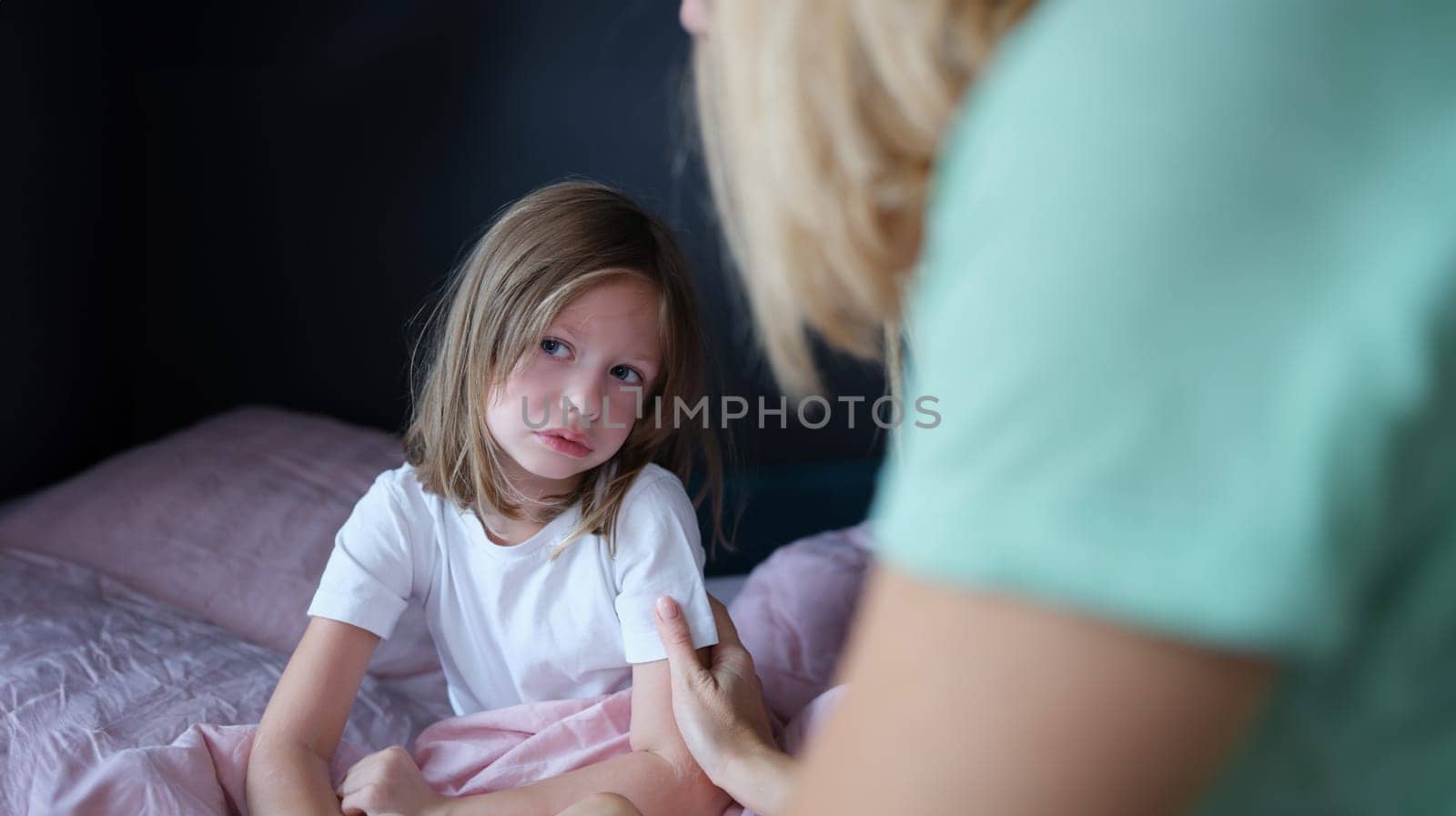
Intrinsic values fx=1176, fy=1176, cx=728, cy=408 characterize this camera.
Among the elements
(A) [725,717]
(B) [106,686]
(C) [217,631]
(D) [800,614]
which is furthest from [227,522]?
(A) [725,717]

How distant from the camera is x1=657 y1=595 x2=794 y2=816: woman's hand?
3.49ft

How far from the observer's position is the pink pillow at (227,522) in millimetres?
1597

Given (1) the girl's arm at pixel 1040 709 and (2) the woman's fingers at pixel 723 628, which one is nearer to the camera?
(1) the girl's arm at pixel 1040 709

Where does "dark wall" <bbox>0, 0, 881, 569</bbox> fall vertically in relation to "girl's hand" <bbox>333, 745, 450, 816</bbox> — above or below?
above

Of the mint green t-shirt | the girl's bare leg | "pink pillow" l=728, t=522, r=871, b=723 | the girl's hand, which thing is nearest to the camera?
the mint green t-shirt

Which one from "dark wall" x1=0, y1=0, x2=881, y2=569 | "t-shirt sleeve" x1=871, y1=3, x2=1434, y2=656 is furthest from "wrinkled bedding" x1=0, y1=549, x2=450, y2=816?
"t-shirt sleeve" x1=871, y1=3, x2=1434, y2=656

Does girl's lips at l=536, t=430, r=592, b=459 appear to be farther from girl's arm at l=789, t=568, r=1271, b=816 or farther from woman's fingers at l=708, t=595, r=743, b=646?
girl's arm at l=789, t=568, r=1271, b=816

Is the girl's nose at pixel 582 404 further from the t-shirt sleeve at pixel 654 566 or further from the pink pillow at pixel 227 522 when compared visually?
the pink pillow at pixel 227 522

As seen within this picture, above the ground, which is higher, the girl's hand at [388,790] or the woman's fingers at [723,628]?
the woman's fingers at [723,628]

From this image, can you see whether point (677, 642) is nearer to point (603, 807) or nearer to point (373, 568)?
point (603, 807)

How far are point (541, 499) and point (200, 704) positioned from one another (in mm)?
432

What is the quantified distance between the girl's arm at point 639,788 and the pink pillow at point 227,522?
50 cm

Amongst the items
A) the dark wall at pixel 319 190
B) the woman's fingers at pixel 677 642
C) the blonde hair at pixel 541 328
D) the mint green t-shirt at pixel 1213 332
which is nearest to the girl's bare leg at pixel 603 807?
the woman's fingers at pixel 677 642

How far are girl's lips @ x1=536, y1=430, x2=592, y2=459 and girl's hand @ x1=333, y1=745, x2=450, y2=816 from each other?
0.34 m
